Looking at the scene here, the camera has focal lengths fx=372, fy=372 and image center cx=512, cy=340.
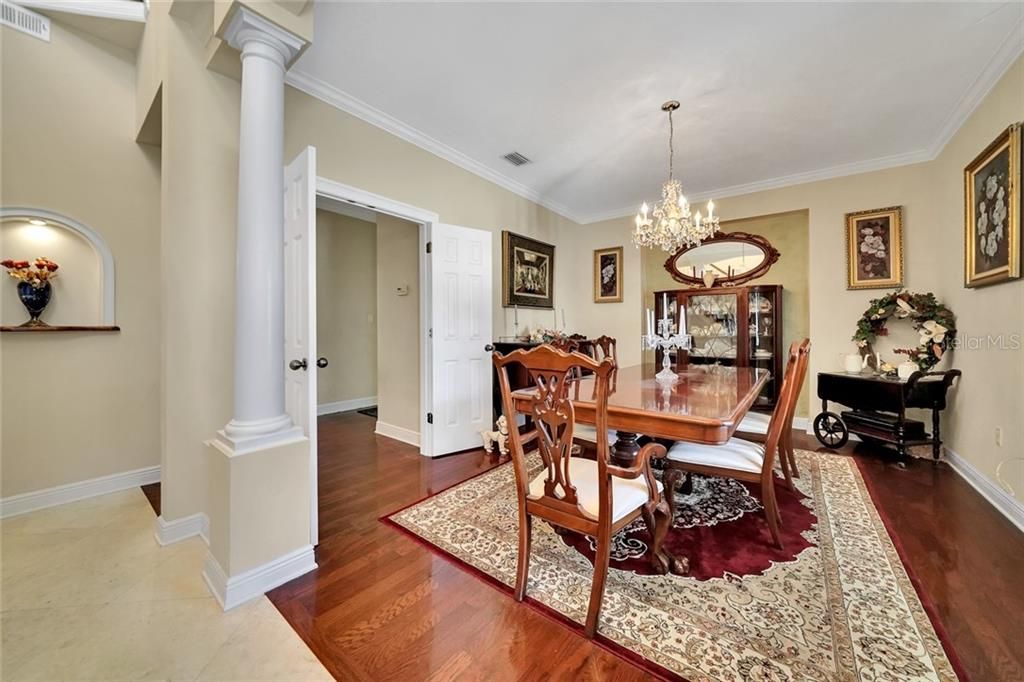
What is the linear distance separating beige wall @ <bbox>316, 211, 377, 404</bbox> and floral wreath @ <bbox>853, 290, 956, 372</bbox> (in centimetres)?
577

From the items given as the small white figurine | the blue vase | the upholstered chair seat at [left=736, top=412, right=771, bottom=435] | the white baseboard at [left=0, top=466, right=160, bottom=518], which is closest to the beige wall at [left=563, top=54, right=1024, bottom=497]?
the upholstered chair seat at [left=736, top=412, right=771, bottom=435]

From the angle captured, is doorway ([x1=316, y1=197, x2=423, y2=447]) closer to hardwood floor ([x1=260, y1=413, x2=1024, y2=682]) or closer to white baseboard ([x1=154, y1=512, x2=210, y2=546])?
hardwood floor ([x1=260, y1=413, x2=1024, y2=682])

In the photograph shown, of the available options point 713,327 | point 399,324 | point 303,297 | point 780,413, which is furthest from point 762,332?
point 303,297

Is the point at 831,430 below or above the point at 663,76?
below

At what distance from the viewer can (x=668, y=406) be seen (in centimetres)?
169

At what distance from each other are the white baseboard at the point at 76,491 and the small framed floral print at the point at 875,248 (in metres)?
6.37

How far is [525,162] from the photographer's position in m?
3.68

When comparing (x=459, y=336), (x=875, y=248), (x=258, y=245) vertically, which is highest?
(x=875, y=248)

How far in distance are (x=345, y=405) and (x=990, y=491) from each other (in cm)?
605

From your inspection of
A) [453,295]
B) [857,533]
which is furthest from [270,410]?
[857,533]

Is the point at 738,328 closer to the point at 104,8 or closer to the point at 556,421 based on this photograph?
the point at 556,421

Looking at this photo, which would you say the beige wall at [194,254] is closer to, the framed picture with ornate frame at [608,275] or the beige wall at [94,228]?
the beige wall at [94,228]

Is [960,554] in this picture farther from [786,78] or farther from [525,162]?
[525,162]

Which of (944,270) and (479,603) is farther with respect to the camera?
(944,270)
